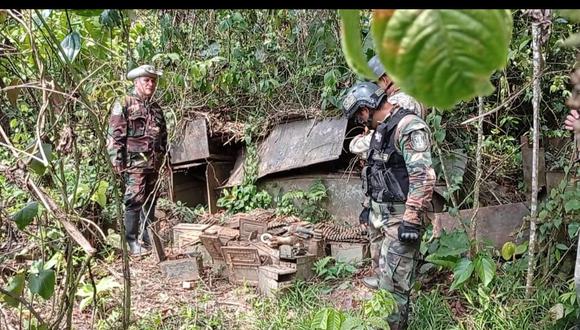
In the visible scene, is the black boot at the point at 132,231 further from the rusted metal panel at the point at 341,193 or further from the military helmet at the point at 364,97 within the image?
the military helmet at the point at 364,97

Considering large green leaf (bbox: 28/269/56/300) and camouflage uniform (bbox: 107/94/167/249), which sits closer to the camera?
large green leaf (bbox: 28/269/56/300)

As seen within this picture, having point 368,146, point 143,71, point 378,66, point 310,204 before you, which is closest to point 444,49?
point 378,66

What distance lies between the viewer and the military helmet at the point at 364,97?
355cm

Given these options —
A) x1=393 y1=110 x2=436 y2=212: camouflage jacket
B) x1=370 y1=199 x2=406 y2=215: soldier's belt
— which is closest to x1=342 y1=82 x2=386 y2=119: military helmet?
x1=393 y1=110 x2=436 y2=212: camouflage jacket

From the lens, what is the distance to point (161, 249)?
4949 millimetres

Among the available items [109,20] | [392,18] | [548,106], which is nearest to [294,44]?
[548,106]

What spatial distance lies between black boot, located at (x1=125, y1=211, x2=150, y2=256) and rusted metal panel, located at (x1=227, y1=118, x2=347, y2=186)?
124cm

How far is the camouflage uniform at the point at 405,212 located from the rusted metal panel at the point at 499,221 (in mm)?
971

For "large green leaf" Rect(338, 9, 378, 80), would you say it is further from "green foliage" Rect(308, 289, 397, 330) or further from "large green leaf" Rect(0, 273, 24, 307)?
"green foliage" Rect(308, 289, 397, 330)

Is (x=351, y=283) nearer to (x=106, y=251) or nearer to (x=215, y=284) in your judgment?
(x=215, y=284)

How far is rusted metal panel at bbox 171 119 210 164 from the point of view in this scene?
6.21 metres

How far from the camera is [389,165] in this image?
3508 millimetres

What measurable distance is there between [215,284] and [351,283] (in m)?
1.02

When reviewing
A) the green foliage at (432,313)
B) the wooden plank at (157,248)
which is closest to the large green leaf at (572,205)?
the green foliage at (432,313)
